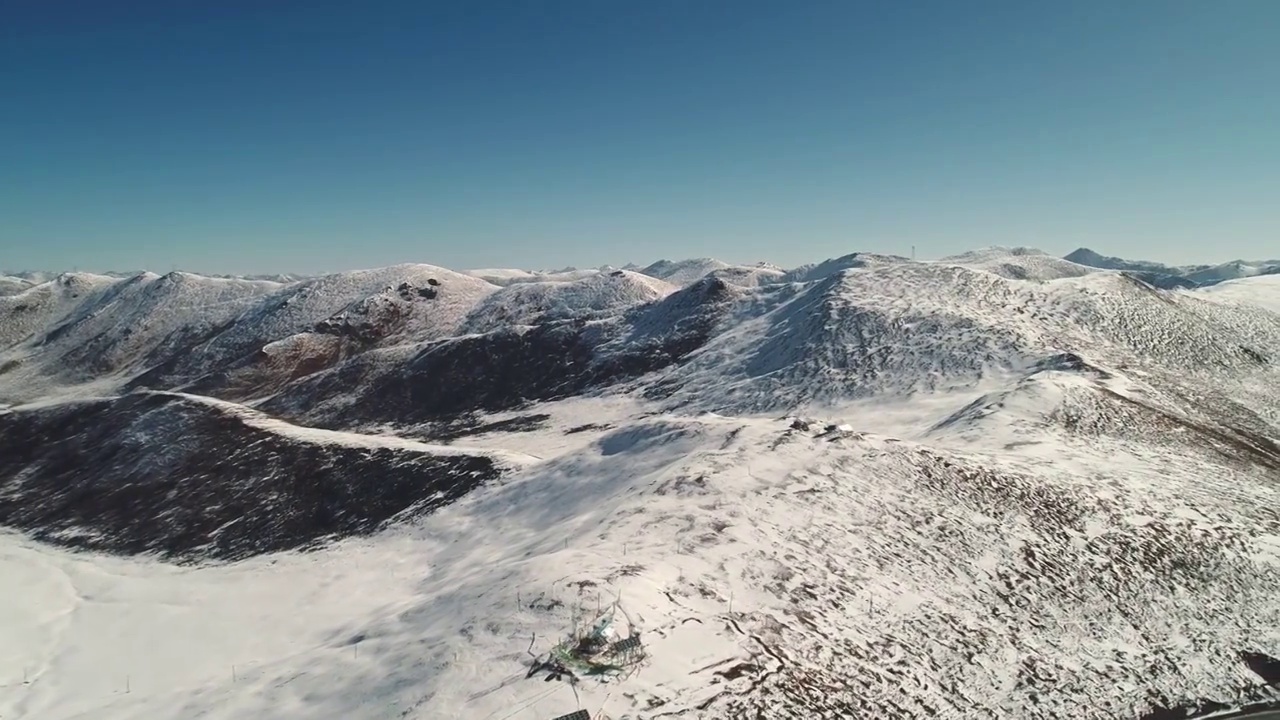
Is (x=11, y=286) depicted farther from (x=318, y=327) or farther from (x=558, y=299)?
(x=558, y=299)

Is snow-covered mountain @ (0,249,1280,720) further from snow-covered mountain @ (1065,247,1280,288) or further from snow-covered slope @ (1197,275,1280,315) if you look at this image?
snow-covered mountain @ (1065,247,1280,288)

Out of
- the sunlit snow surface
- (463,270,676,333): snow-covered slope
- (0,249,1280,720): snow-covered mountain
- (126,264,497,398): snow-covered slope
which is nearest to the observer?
the sunlit snow surface

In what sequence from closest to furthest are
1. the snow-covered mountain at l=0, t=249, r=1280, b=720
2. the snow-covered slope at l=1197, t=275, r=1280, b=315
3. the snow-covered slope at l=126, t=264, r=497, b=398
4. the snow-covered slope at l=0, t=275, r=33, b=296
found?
the snow-covered mountain at l=0, t=249, r=1280, b=720, the snow-covered slope at l=1197, t=275, r=1280, b=315, the snow-covered slope at l=126, t=264, r=497, b=398, the snow-covered slope at l=0, t=275, r=33, b=296

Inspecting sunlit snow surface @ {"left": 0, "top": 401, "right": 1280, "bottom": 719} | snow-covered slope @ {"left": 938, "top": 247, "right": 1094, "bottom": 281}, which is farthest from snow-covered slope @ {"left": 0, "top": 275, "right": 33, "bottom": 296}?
snow-covered slope @ {"left": 938, "top": 247, "right": 1094, "bottom": 281}

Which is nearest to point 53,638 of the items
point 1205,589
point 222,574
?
point 222,574

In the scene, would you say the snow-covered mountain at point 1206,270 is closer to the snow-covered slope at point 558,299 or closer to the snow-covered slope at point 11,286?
the snow-covered slope at point 558,299

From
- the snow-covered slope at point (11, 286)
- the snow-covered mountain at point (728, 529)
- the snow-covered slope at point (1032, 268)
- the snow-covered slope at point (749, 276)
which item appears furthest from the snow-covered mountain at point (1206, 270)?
the snow-covered slope at point (11, 286)

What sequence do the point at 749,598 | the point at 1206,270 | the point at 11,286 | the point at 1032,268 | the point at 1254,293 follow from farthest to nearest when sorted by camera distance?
the point at 1206,270 → the point at 11,286 → the point at 1032,268 → the point at 1254,293 → the point at 749,598

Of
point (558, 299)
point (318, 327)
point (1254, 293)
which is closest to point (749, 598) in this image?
point (1254, 293)
